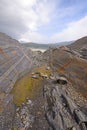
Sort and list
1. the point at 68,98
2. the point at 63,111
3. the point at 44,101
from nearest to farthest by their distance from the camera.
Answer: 1. the point at 63,111
2. the point at 44,101
3. the point at 68,98

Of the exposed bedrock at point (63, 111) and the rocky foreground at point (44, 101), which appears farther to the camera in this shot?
the rocky foreground at point (44, 101)

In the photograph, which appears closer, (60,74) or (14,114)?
(14,114)

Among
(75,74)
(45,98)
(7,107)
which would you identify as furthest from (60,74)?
(7,107)

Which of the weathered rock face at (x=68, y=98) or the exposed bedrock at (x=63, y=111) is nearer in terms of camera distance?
the exposed bedrock at (x=63, y=111)

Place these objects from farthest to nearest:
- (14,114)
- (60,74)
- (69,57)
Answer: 1. (69,57)
2. (60,74)
3. (14,114)

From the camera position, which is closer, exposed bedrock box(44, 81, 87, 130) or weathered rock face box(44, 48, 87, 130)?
exposed bedrock box(44, 81, 87, 130)

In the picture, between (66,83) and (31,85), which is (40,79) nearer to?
(31,85)

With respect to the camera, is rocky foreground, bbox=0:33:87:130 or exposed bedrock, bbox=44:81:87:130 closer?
exposed bedrock, bbox=44:81:87:130

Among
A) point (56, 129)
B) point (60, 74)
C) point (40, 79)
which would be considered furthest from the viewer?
point (60, 74)
